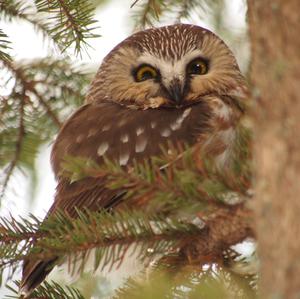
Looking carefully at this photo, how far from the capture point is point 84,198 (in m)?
3.09

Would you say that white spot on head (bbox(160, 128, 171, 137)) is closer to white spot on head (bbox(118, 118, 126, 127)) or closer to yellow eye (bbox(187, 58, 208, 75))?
white spot on head (bbox(118, 118, 126, 127))

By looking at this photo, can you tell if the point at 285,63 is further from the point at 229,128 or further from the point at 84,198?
the point at 84,198

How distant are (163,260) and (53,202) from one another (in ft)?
3.34

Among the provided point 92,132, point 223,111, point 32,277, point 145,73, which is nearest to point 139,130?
point 92,132

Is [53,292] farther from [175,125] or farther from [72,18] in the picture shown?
[72,18]

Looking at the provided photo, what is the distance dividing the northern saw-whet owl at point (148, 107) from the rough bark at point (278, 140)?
58.6 inches

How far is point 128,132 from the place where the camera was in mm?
3340

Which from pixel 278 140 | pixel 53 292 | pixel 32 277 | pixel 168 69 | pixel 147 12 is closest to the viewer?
pixel 278 140

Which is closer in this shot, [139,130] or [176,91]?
[139,130]

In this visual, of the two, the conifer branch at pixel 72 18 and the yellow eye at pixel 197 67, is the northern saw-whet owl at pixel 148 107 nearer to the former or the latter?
the yellow eye at pixel 197 67

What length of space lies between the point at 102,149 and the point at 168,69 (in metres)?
0.64

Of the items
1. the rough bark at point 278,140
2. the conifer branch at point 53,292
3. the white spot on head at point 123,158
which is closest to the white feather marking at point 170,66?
the white spot on head at point 123,158

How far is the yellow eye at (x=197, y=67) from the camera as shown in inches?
149

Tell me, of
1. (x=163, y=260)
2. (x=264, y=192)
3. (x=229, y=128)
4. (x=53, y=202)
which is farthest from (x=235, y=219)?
(x=53, y=202)
